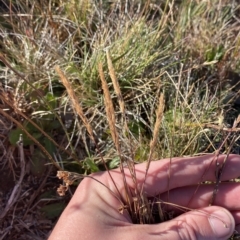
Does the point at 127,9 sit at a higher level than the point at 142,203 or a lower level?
higher

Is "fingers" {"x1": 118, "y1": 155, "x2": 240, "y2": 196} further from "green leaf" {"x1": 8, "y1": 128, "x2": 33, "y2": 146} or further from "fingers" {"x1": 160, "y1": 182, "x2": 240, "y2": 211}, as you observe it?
"green leaf" {"x1": 8, "y1": 128, "x2": 33, "y2": 146}

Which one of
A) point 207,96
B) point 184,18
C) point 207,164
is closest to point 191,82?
point 207,96

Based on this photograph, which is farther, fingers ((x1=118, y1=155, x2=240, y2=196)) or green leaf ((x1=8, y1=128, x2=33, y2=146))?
green leaf ((x1=8, y1=128, x2=33, y2=146))

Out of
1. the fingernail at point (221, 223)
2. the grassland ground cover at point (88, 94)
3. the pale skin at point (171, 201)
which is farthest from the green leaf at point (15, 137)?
the fingernail at point (221, 223)

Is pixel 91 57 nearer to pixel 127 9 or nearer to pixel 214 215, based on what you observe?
pixel 127 9

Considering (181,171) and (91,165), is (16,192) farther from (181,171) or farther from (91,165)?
(181,171)

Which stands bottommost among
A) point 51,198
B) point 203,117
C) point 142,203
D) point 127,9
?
point 51,198

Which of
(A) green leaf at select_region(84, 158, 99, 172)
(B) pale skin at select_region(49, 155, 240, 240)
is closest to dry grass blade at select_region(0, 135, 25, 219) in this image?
(A) green leaf at select_region(84, 158, 99, 172)

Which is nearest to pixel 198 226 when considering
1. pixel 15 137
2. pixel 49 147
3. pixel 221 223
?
pixel 221 223
